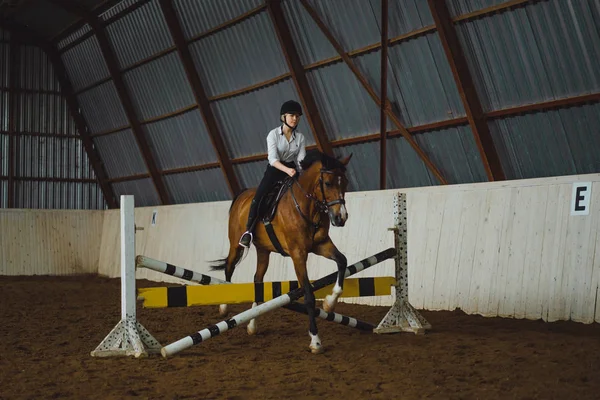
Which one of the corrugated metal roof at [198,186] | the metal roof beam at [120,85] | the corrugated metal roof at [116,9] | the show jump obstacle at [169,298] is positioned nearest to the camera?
the show jump obstacle at [169,298]

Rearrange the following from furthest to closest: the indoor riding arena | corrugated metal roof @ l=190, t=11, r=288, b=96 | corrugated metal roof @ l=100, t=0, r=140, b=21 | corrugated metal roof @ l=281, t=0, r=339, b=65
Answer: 1. corrugated metal roof @ l=100, t=0, r=140, b=21
2. corrugated metal roof @ l=190, t=11, r=288, b=96
3. corrugated metal roof @ l=281, t=0, r=339, b=65
4. the indoor riding arena

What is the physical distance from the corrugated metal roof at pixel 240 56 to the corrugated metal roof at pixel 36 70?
320 inches

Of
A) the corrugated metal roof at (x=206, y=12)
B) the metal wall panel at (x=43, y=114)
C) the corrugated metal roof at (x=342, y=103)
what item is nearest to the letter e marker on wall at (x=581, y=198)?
the corrugated metal roof at (x=342, y=103)

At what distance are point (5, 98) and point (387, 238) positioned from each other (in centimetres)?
1634

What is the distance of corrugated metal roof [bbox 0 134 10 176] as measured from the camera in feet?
76.2

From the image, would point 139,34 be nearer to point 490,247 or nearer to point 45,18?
point 45,18

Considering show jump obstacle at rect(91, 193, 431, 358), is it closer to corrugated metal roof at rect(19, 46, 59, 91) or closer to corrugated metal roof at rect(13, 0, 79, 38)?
corrugated metal roof at rect(13, 0, 79, 38)

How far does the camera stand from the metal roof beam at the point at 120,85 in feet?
69.3

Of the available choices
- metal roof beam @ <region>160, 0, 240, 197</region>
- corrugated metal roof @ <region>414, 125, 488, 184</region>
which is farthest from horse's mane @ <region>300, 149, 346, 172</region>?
metal roof beam @ <region>160, 0, 240, 197</region>

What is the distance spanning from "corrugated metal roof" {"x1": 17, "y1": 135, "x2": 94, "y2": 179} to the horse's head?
734 inches

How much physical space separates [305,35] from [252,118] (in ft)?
10.4

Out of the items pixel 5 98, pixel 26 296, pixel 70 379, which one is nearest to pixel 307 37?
pixel 26 296

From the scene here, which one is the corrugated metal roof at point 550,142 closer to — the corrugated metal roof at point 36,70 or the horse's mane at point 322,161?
the horse's mane at point 322,161

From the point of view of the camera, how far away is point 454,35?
1206cm
